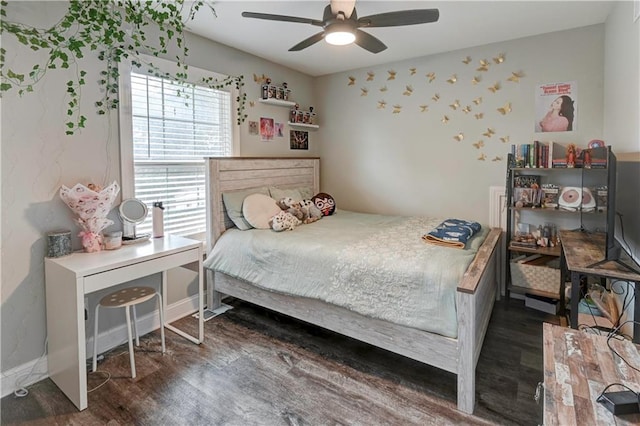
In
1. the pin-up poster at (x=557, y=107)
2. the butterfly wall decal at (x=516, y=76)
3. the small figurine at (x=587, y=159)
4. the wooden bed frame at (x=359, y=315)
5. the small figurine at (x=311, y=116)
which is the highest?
the butterfly wall decal at (x=516, y=76)

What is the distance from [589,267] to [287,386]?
6.03ft

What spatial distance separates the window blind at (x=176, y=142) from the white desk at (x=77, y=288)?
61 centimetres

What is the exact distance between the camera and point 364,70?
13.5 feet

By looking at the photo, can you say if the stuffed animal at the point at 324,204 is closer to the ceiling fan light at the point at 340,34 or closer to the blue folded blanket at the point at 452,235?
the blue folded blanket at the point at 452,235

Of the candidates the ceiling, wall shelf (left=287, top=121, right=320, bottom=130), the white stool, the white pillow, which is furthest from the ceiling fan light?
the white stool

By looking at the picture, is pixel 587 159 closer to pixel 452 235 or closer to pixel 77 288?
pixel 452 235

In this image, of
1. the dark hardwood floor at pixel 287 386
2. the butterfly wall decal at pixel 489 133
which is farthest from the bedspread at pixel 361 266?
the butterfly wall decal at pixel 489 133

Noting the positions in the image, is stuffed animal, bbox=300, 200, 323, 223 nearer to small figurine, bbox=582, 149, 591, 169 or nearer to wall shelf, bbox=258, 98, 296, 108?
wall shelf, bbox=258, 98, 296, 108

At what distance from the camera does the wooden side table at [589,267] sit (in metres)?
1.69

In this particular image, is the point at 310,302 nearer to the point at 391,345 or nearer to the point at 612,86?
the point at 391,345

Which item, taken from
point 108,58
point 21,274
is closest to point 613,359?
point 21,274

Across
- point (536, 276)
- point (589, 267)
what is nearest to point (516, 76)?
point (536, 276)

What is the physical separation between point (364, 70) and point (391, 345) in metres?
3.24

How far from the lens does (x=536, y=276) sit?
3049mm
